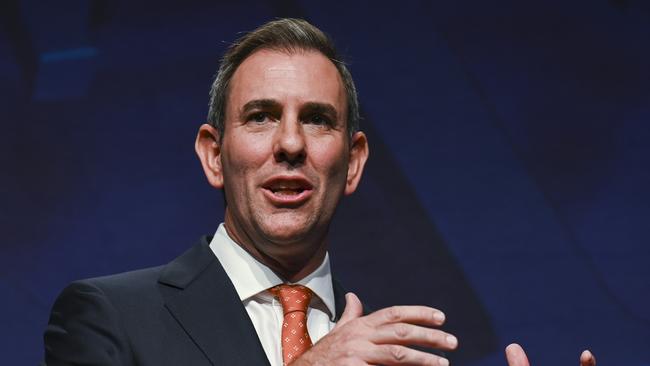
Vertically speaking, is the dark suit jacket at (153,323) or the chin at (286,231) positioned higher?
the chin at (286,231)

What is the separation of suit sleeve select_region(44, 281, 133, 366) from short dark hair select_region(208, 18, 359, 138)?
493 millimetres

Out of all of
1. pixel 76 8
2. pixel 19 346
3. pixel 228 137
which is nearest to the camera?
pixel 228 137

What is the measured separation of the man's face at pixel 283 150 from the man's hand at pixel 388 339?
44 cm

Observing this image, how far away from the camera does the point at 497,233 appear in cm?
329

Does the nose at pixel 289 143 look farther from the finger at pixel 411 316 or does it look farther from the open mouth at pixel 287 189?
the finger at pixel 411 316

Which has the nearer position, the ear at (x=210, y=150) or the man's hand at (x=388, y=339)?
the man's hand at (x=388, y=339)

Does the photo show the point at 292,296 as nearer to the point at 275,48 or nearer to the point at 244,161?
the point at 244,161

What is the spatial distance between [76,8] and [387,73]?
1.09 meters

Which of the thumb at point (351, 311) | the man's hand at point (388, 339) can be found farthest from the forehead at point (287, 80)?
the man's hand at point (388, 339)

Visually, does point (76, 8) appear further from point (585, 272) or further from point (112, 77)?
point (585, 272)

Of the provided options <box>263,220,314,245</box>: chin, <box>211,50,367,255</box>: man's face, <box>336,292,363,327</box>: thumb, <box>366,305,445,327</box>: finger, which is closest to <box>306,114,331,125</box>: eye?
<box>211,50,367,255</box>: man's face

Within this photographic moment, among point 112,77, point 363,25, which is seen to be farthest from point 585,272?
point 112,77

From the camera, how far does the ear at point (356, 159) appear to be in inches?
90.8

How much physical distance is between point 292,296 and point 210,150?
0.41 m
